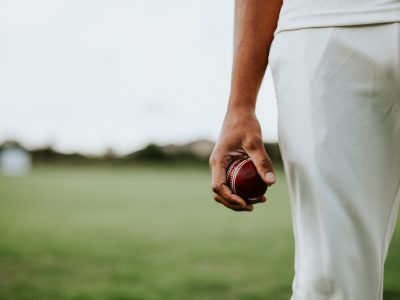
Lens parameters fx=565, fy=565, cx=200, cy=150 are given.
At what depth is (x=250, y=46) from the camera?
1.15 meters

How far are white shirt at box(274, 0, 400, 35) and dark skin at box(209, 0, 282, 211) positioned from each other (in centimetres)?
14

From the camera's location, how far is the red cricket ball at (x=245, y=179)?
121 cm

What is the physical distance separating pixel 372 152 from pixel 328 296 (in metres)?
0.25

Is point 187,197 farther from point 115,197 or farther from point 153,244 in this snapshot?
point 153,244

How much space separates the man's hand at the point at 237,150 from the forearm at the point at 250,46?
0.03 metres

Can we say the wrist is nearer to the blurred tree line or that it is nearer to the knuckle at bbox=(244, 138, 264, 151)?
the knuckle at bbox=(244, 138, 264, 151)

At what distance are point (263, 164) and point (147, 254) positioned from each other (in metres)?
4.38

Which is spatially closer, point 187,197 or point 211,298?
point 211,298

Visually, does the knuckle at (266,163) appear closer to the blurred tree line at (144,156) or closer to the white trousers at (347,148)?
the white trousers at (347,148)

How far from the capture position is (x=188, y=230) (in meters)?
7.32

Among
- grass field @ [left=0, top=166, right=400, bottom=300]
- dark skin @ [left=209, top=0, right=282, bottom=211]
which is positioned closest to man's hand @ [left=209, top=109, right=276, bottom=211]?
dark skin @ [left=209, top=0, right=282, bottom=211]

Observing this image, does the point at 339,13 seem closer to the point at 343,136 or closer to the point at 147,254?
the point at 343,136

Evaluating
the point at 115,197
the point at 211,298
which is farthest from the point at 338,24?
the point at 115,197

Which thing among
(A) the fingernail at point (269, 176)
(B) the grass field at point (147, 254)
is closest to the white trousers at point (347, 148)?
(A) the fingernail at point (269, 176)
